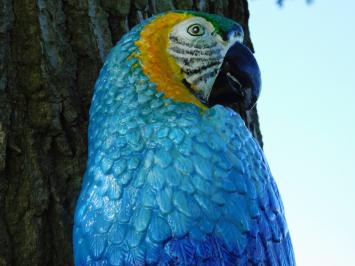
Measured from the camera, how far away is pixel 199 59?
1.34 meters

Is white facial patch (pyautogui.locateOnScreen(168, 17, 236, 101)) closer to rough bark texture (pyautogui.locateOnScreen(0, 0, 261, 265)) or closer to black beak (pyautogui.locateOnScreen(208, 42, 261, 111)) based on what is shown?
black beak (pyautogui.locateOnScreen(208, 42, 261, 111))

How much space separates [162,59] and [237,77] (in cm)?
18

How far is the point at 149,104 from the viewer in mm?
1286

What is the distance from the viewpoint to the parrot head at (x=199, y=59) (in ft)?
4.40

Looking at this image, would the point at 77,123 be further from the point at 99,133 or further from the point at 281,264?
the point at 281,264

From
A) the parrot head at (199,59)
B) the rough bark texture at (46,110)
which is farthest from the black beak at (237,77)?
the rough bark texture at (46,110)

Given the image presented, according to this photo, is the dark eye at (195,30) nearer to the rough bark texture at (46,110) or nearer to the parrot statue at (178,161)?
the parrot statue at (178,161)

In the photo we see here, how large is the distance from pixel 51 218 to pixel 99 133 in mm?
291

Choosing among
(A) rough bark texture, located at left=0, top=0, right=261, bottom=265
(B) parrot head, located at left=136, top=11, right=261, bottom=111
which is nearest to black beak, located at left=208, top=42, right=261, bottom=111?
(B) parrot head, located at left=136, top=11, right=261, bottom=111

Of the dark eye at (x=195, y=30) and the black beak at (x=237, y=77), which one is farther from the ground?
the dark eye at (x=195, y=30)

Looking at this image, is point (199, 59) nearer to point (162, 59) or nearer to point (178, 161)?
point (162, 59)

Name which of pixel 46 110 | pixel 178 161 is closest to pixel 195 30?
pixel 178 161

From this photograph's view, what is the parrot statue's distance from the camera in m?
1.14

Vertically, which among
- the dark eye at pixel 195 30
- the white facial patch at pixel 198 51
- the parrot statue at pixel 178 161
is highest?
the dark eye at pixel 195 30
